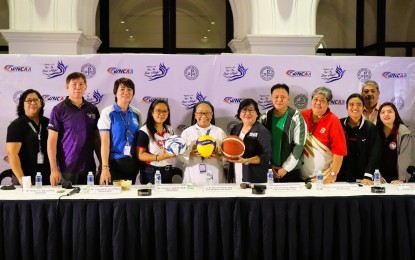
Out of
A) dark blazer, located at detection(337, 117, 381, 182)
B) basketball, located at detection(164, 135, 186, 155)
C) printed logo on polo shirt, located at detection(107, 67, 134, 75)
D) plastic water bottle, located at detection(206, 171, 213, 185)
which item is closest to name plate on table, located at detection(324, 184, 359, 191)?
dark blazer, located at detection(337, 117, 381, 182)

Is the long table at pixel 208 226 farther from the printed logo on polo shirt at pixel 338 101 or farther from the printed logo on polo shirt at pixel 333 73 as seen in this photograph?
the printed logo on polo shirt at pixel 333 73

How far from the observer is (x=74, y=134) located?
175 inches

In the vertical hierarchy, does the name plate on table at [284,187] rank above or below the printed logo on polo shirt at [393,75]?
below

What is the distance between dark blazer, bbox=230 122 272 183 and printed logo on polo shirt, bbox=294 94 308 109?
2.89 ft

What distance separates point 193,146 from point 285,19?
10.7ft

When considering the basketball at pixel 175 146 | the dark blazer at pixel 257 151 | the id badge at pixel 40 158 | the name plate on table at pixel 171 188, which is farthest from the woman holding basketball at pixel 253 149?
the id badge at pixel 40 158

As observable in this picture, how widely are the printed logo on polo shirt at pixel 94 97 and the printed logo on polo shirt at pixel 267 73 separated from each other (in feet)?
5.86

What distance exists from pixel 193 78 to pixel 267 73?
83 cm

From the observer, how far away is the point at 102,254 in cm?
341

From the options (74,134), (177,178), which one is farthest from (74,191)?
(177,178)

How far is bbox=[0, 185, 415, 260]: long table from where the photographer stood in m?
3.41

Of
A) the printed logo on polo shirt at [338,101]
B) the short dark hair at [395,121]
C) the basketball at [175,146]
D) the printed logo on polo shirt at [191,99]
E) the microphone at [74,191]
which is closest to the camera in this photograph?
the microphone at [74,191]

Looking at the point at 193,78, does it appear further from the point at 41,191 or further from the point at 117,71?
the point at 41,191

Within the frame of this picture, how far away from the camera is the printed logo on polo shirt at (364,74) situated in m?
5.33
